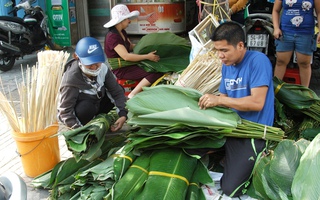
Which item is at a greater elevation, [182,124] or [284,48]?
[284,48]

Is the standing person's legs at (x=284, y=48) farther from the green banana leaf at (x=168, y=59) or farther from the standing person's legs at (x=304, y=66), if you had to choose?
the green banana leaf at (x=168, y=59)

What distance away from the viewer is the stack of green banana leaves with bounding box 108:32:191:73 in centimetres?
414

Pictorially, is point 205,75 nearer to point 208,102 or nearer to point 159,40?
point 208,102

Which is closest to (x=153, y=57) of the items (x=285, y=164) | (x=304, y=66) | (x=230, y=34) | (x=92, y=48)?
(x=92, y=48)

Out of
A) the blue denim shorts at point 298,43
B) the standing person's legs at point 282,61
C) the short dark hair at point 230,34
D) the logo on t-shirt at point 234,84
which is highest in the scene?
the short dark hair at point 230,34

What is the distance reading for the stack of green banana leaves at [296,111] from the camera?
2.92m

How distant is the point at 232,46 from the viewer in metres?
2.45

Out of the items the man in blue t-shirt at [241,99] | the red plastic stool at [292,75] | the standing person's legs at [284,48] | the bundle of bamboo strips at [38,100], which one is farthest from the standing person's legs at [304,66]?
the bundle of bamboo strips at [38,100]

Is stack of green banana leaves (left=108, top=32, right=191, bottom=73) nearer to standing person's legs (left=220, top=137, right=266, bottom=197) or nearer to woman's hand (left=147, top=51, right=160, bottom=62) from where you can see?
woman's hand (left=147, top=51, right=160, bottom=62)

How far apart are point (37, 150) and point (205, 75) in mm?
1515

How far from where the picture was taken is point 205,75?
3119mm

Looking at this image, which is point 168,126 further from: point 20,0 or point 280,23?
point 20,0

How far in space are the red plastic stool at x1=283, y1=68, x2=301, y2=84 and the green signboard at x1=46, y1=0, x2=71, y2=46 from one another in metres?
5.28

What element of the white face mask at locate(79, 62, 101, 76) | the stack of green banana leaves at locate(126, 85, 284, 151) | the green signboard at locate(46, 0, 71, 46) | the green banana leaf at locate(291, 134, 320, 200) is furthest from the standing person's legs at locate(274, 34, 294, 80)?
the green signboard at locate(46, 0, 71, 46)
